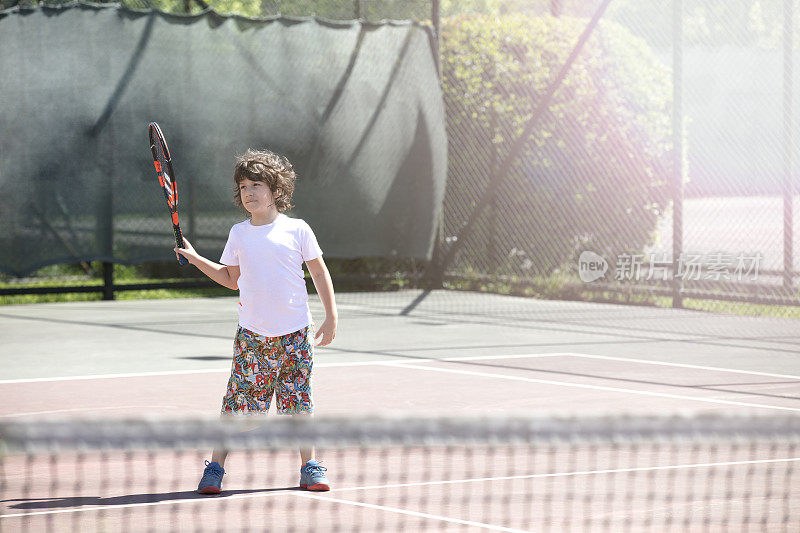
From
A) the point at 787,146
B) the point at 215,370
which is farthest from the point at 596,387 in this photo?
the point at 787,146

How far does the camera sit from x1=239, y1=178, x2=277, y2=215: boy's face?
5293mm

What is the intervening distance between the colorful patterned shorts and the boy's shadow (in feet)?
1.10

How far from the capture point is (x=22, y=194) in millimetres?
12219

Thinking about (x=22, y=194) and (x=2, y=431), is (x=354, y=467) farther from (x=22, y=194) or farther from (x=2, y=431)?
(x=22, y=194)

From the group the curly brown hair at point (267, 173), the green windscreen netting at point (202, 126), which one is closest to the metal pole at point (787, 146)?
the green windscreen netting at point (202, 126)

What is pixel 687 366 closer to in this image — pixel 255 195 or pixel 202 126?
pixel 255 195

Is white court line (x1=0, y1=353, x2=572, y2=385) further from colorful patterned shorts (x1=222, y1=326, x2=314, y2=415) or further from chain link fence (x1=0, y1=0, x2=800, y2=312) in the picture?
→ chain link fence (x1=0, y1=0, x2=800, y2=312)

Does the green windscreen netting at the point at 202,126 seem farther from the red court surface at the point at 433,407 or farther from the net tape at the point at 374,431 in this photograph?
the net tape at the point at 374,431

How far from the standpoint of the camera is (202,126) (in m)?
12.8

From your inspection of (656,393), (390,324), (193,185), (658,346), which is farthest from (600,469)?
(193,185)

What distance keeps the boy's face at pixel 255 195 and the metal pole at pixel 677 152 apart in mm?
7484

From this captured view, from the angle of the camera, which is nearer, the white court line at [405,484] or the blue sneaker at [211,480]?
the white court line at [405,484]

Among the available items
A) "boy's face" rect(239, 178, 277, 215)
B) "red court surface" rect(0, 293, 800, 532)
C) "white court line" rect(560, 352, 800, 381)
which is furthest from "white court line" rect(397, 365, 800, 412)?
"boy's face" rect(239, 178, 277, 215)

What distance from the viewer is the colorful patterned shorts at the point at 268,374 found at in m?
5.23
